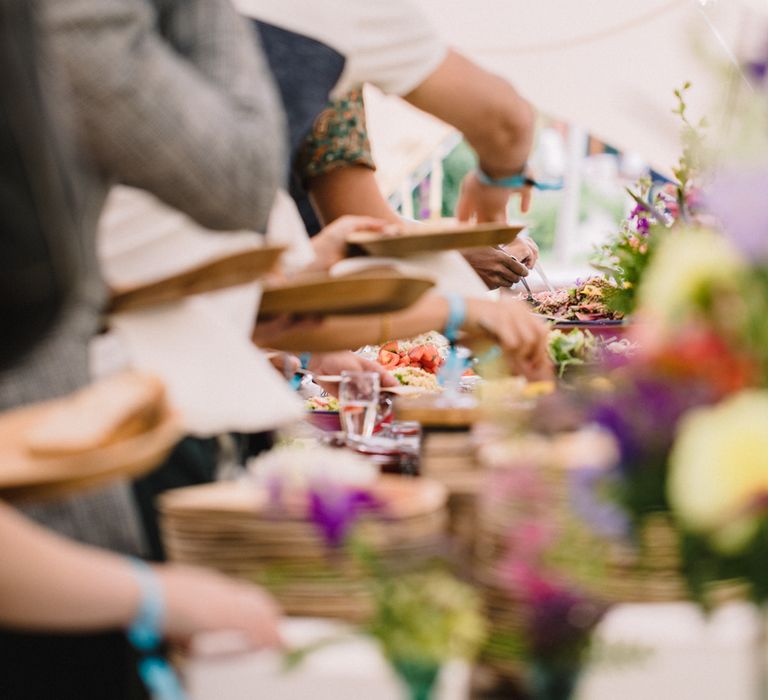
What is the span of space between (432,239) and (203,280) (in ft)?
1.48

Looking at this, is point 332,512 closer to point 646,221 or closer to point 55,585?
point 55,585

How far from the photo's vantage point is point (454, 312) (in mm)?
1380

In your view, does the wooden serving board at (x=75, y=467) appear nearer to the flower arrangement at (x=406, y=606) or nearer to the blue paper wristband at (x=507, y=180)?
the flower arrangement at (x=406, y=606)

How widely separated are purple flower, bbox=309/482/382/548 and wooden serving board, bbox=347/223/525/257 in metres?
0.62

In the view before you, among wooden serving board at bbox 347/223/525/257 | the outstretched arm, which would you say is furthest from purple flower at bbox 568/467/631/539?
wooden serving board at bbox 347/223/525/257

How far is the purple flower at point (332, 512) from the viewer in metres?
0.71

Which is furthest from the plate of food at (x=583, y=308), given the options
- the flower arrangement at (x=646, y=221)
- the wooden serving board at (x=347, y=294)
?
the wooden serving board at (x=347, y=294)

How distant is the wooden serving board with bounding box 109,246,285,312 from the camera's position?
89cm

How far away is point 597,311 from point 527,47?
1.53 metres

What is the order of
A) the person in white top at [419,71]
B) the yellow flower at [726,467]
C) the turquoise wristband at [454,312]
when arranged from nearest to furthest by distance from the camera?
the yellow flower at [726,467] < the person in white top at [419,71] < the turquoise wristband at [454,312]

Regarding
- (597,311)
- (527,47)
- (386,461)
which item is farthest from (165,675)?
(527,47)

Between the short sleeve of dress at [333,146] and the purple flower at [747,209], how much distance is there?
47.0 inches

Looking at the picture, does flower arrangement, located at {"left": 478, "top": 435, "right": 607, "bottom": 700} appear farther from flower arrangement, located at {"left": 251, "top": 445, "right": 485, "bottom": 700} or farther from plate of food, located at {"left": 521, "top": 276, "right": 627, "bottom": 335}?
plate of food, located at {"left": 521, "top": 276, "right": 627, "bottom": 335}

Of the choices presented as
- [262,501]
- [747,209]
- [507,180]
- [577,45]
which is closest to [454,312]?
[507,180]
